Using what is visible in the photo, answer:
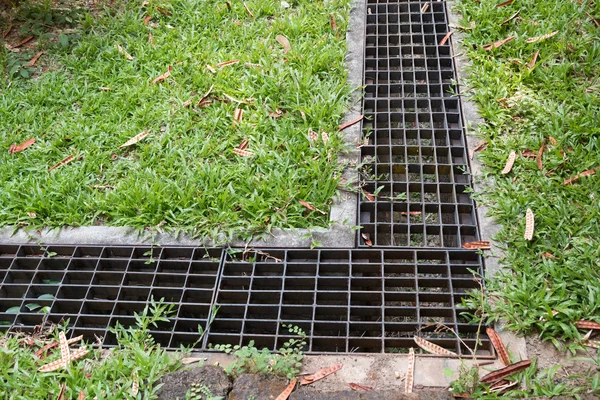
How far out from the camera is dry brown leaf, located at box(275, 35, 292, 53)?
427 cm

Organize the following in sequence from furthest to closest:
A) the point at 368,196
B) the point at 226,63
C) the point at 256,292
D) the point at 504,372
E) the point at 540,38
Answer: the point at 226,63 < the point at 540,38 < the point at 368,196 < the point at 256,292 < the point at 504,372

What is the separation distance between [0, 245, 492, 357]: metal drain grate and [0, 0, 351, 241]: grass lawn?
0.23 meters

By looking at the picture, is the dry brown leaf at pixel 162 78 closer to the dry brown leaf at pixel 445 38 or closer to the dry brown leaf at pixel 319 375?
the dry brown leaf at pixel 445 38

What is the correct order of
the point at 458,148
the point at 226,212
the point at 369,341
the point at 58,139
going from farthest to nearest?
the point at 58,139 → the point at 458,148 → the point at 226,212 → the point at 369,341

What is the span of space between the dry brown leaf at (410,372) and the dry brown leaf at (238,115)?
6.10ft

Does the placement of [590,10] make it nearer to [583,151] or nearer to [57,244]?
[583,151]

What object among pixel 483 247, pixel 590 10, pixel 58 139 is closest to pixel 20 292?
pixel 58 139

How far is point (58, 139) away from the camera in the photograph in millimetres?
3717

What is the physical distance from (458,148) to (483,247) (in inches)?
29.7

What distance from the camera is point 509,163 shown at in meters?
3.29

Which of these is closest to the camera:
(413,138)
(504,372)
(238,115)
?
(504,372)

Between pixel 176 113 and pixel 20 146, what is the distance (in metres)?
0.98

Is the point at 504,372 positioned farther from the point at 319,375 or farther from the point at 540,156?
the point at 540,156

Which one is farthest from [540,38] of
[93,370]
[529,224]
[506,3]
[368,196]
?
[93,370]
